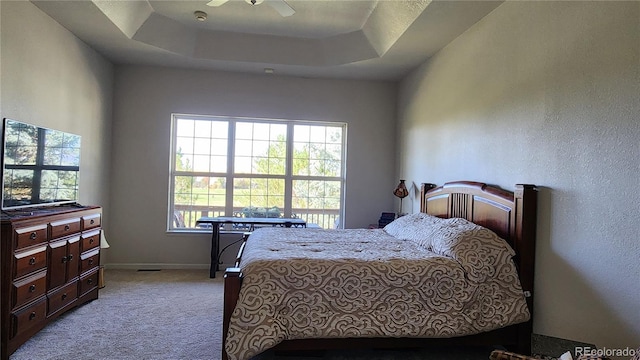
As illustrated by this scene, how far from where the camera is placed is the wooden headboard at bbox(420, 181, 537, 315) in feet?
7.89

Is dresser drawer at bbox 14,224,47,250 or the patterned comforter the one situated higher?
dresser drawer at bbox 14,224,47,250

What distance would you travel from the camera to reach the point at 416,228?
10.3 feet

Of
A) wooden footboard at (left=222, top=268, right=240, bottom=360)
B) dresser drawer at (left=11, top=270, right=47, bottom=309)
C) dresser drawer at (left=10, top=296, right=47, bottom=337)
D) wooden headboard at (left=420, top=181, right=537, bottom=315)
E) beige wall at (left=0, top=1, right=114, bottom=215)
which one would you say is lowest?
dresser drawer at (left=10, top=296, right=47, bottom=337)

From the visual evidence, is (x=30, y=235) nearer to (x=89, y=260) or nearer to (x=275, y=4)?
(x=89, y=260)

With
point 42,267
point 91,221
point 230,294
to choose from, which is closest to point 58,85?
point 91,221

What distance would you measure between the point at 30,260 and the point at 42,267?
0.17 meters

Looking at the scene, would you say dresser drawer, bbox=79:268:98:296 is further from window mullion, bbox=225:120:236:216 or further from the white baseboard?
window mullion, bbox=225:120:236:216

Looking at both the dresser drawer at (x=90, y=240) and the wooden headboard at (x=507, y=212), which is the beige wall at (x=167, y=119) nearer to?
the dresser drawer at (x=90, y=240)

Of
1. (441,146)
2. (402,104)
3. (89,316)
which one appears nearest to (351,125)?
(402,104)

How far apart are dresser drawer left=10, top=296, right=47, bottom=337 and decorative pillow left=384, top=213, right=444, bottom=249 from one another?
278 cm

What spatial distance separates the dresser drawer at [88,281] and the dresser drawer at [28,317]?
516mm

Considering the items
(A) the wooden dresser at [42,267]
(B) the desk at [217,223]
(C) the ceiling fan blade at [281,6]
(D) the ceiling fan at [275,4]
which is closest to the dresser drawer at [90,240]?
(A) the wooden dresser at [42,267]

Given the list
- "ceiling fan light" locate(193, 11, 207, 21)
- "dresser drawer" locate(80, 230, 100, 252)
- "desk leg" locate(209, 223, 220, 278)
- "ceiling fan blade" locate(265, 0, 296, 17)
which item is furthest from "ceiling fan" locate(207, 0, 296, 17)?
"desk leg" locate(209, 223, 220, 278)

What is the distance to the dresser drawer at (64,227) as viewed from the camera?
2750 millimetres
